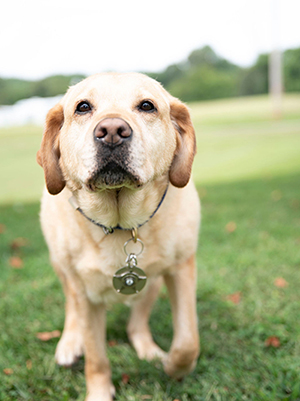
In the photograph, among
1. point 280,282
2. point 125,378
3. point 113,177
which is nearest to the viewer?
point 113,177

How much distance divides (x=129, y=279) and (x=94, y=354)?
588 millimetres

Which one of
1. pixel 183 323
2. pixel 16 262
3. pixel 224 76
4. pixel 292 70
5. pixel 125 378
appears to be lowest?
pixel 224 76

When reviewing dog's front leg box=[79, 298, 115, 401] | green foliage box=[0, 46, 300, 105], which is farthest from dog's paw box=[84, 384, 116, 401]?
green foliage box=[0, 46, 300, 105]

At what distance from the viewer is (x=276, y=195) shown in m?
7.34

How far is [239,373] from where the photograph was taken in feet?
7.93

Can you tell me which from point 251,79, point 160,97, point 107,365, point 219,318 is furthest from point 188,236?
point 251,79

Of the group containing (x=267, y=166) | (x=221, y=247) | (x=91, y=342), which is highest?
(x=91, y=342)

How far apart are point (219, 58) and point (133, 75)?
32.0 metres

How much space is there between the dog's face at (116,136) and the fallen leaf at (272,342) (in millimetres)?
1380

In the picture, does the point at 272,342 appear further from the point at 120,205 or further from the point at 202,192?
the point at 202,192

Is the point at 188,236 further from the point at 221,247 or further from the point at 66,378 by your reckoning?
the point at 221,247

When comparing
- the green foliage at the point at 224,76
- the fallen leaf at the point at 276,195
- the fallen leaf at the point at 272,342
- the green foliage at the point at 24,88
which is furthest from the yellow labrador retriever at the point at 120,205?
the green foliage at the point at 224,76

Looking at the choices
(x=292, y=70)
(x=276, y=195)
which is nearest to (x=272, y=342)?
(x=276, y=195)

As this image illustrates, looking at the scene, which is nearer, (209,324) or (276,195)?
(209,324)
